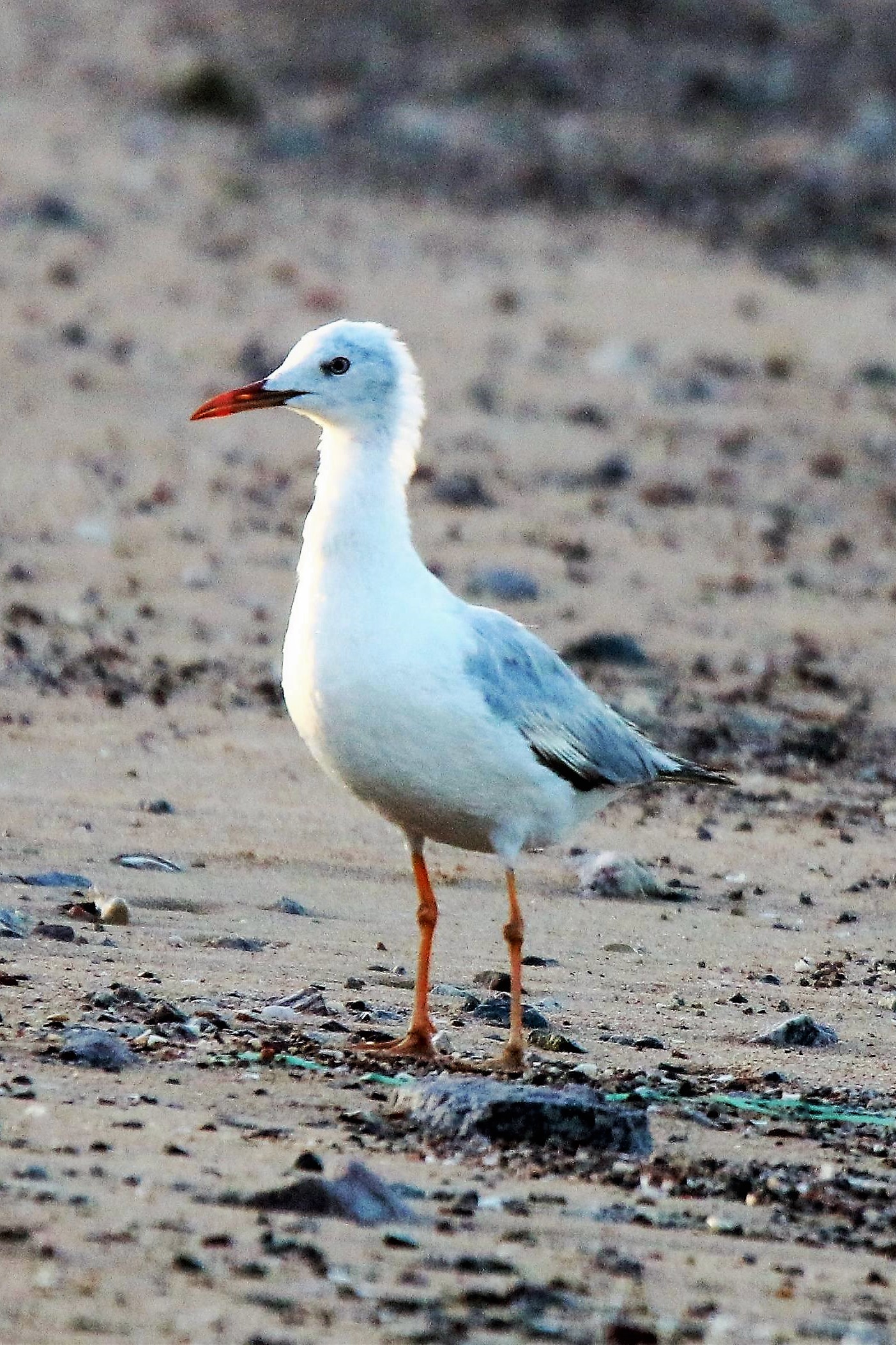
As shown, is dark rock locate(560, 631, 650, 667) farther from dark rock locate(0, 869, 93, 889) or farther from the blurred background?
dark rock locate(0, 869, 93, 889)

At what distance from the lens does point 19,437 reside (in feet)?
44.8

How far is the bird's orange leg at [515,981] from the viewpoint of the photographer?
19.7 ft

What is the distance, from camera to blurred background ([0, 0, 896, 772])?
1120cm

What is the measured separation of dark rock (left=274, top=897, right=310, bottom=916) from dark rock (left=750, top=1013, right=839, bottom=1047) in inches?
57.8

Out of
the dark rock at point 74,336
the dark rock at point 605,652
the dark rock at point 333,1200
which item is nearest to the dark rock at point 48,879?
the dark rock at point 333,1200

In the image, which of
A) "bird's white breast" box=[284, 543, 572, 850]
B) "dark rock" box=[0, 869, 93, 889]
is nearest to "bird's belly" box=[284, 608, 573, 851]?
"bird's white breast" box=[284, 543, 572, 850]

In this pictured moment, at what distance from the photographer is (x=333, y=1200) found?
4512mm

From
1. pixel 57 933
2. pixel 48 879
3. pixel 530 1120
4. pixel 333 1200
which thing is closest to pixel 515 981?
pixel 530 1120

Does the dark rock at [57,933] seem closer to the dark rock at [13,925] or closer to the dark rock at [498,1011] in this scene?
the dark rock at [13,925]

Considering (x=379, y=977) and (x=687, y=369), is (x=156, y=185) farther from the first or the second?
(x=379, y=977)

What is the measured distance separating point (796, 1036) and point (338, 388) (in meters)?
2.07

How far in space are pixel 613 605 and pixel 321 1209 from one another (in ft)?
24.3

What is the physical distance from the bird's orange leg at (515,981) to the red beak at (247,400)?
1.38 meters

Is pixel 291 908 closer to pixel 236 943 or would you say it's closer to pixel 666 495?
pixel 236 943
